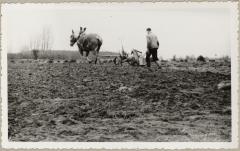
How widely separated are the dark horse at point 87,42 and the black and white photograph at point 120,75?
0.05ft

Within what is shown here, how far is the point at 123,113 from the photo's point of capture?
6688mm

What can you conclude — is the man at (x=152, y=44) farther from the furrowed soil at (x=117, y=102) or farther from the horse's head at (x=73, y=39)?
the horse's head at (x=73, y=39)

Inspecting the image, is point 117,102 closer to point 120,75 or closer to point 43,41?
point 120,75

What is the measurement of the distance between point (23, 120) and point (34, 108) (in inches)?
9.1

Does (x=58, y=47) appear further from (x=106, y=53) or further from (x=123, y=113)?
(x=123, y=113)

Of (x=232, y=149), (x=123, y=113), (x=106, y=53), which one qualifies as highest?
(x=106, y=53)

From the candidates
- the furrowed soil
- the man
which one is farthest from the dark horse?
the man

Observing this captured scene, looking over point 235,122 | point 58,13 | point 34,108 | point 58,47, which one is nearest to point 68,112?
point 34,108

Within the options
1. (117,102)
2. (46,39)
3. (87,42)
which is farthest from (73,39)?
(117,102)

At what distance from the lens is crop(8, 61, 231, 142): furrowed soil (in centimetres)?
659

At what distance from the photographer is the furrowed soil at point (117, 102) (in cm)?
659

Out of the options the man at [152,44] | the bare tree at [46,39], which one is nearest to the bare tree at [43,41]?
the bare tree at [46,39]

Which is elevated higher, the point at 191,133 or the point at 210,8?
the point at 210,8

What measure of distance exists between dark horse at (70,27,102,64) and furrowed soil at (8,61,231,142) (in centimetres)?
24
